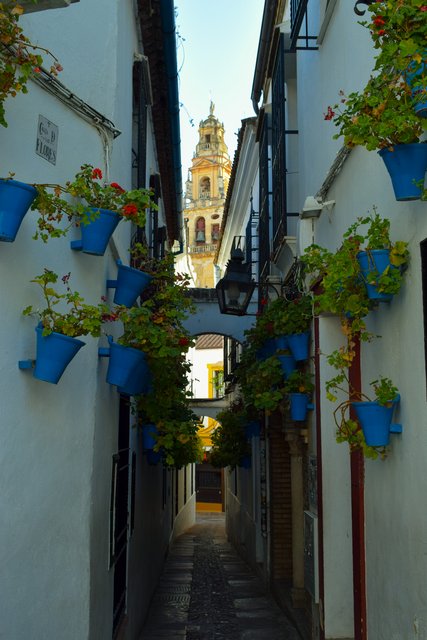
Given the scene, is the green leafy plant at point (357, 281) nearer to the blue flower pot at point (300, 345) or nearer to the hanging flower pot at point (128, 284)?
the hanging flower pot at point (128, 284)

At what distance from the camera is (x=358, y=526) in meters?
5.56

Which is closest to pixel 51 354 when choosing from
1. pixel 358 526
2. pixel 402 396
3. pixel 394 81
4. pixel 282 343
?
pixel 402 396

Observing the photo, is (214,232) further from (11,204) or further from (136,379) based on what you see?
(11,204)

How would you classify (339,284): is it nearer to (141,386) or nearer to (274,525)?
(141,386)

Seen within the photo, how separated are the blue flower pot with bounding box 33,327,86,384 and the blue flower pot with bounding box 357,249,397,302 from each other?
1.62 m

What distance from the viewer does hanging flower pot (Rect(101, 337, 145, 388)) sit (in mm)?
5035

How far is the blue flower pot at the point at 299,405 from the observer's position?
24.5 feet

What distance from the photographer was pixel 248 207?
1723 cm

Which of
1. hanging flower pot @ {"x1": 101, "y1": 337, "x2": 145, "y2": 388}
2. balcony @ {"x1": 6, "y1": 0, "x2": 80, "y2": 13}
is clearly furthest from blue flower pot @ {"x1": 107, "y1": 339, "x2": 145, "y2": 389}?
balcony @ {"x1": 6, "y1": 0, "x2": 80, "y2": 13}

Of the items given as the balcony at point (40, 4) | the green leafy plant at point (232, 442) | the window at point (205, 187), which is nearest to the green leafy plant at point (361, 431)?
the balcony at point (40, 4)

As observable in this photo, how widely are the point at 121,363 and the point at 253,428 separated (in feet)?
25.7

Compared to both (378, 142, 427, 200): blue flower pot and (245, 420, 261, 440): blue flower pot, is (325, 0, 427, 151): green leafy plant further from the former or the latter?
(245, 420, 261, 440): blue flower pot

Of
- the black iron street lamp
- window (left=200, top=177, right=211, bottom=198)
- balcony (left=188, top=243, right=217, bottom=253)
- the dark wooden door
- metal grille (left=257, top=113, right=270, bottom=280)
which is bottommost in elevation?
the dark wooden door

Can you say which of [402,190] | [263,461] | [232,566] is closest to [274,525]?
[263,461]
